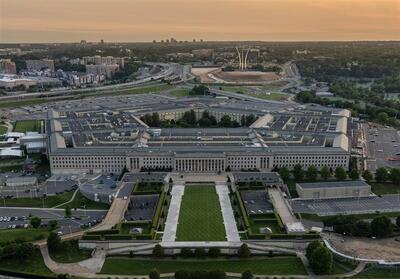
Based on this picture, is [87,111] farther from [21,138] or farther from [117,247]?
[117,247]

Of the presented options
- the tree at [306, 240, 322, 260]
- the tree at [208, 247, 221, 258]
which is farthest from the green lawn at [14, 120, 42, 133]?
the tree at [306, 240, 322, 260]

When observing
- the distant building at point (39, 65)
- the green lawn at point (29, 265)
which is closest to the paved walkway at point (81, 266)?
the green lawn at point (29, 265)

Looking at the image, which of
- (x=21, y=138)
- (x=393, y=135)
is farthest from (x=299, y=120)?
(x=21, y=138)

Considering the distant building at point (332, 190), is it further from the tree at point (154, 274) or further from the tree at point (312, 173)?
the tree at point (154, 274)

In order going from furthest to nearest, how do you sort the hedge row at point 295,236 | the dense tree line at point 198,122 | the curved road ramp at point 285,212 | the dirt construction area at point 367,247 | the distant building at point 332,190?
the dense tree line at point 198,122, the distant building at point 332,190, the curved road ramp at point 285,212, the hedge row at point 295,236, the dirt construction area at point 367,247

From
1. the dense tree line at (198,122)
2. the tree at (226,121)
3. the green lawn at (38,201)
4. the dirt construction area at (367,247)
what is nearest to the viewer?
the dirt construction area at (367,247)

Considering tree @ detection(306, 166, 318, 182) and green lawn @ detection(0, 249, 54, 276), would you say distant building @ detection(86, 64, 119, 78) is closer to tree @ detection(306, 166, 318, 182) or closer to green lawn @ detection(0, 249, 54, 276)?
tree @ detection(306, 166, 318, 182)

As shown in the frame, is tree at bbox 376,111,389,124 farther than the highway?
No
